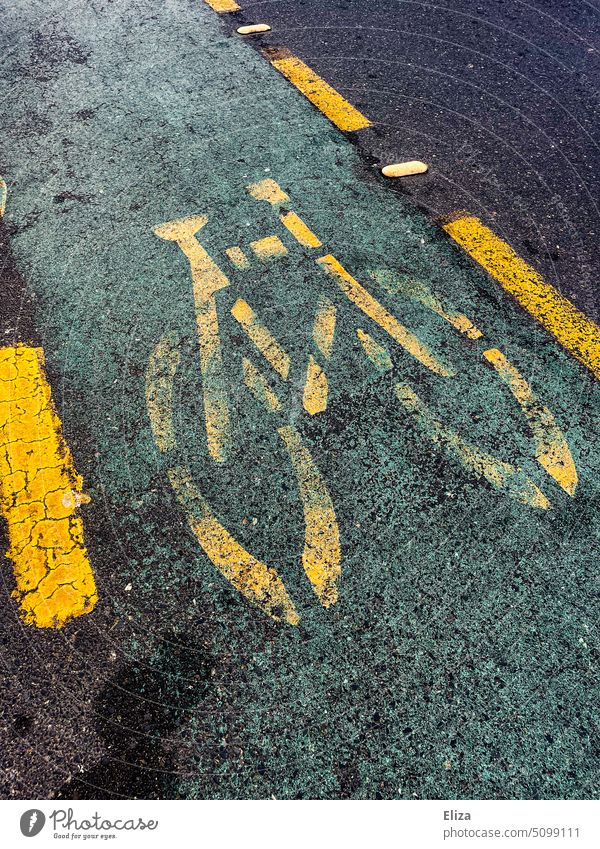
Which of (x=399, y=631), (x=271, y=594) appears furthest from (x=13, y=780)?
(x=399, y=631)

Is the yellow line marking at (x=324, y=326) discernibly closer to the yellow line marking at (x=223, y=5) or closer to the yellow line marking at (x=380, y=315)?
the yellow line marking at (x=380, y=315)

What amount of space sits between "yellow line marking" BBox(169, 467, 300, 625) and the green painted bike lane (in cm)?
2

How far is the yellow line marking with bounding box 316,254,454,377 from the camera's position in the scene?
2.84 m

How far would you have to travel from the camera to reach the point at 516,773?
1.90 meters

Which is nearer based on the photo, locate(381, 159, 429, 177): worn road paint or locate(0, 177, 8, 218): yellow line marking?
locate(0, 177, 8, 218): yellow line marking

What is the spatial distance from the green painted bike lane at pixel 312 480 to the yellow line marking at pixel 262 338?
24 mm

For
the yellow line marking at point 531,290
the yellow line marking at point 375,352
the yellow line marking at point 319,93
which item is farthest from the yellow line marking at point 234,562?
the yellow line marking at point 319,93

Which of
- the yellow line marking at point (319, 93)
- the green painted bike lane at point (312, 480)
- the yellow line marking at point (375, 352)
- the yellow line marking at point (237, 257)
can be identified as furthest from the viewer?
the yellow line marking at point (319, 93)

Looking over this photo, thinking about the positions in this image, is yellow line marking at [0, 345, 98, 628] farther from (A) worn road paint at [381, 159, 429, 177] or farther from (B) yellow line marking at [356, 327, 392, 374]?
(A) worn road paint at [381, 159, 429, 177]

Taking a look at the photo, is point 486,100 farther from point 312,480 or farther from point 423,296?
point 312,480

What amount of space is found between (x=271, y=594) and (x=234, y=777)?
1.89 ft

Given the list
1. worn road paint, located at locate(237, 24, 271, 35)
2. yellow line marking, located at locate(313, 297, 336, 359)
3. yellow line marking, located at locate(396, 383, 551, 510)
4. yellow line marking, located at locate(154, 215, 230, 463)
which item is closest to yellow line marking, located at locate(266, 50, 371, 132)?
worn road paint, located at locate(237, 24, 271, 35)

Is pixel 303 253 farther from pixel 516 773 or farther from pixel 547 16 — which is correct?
pixel 547 16

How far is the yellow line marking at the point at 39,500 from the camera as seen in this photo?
87.3 inches
